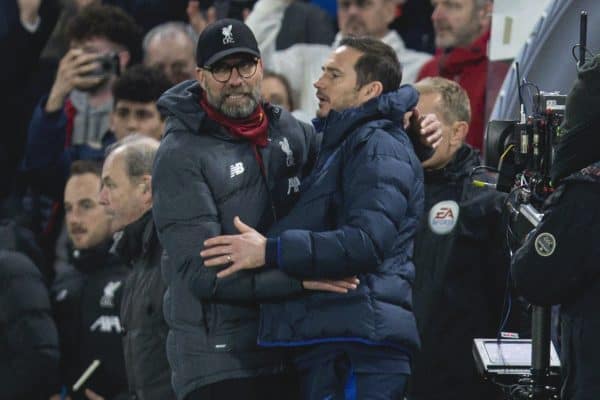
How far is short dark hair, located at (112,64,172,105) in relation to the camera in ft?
25.8

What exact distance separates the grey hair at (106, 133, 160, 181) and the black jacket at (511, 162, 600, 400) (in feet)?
7.04

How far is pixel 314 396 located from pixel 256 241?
553 millimetres

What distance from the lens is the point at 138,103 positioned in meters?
7.88

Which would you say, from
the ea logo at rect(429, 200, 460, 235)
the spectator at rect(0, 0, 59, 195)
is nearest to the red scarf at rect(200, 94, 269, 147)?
the ea logo at rect(429, 200, 460, 235)

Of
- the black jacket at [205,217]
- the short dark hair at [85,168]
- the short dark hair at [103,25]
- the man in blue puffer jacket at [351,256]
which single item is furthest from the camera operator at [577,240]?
the short dark hair at [103,25]

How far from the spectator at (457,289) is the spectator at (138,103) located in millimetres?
2251

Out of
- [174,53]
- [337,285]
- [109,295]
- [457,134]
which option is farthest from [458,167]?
[174,53]

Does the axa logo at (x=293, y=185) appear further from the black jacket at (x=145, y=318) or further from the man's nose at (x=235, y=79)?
the black jacket at (x=145, y=318)

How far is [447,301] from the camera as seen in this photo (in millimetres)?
6016

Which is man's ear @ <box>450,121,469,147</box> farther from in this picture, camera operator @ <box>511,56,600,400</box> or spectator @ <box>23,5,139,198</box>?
spectator @ <box>23,5,139,198</box>

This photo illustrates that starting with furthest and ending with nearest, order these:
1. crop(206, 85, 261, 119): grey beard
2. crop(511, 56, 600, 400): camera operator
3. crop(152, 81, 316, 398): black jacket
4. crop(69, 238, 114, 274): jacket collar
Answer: crop(69, 238, 114, 274): jacket collar → crop(206, 85, 261, 119): grey beard → crop(152, 81, 316, 398): black jacket → crop(511, 56, 600, 400): camera operator

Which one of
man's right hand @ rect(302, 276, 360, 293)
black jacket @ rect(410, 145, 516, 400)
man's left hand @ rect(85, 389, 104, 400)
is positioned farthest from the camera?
man's left hand @ rect(85, 389, 104, 400)

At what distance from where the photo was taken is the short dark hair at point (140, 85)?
25.8 ft

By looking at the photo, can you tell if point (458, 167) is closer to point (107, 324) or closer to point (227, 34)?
point (227, 34)
